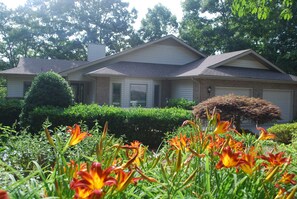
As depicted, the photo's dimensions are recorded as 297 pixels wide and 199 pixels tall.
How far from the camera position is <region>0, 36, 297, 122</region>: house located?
18172 mm

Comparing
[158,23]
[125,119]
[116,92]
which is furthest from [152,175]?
[158,23]

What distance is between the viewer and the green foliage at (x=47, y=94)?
39.3ft

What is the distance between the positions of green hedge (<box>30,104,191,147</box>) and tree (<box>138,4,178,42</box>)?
33.3 meters

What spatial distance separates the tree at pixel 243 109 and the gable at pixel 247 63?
7951 millimetres

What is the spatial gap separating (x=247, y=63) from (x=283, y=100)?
3.27 metres

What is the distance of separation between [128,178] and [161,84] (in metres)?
18.9

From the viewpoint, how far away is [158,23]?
144 feet

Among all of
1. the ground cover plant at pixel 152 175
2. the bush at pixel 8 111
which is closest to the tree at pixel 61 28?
the bush at pixel 8 111

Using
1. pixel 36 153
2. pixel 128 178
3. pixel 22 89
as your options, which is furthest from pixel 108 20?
pixel 128 178

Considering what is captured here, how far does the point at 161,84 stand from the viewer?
66.5 feet

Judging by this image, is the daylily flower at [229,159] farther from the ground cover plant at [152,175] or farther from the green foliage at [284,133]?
the green foliage at [284,133]

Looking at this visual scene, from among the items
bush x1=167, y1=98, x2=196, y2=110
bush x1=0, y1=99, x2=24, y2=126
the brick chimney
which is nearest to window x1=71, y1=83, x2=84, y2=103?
the brick chimney

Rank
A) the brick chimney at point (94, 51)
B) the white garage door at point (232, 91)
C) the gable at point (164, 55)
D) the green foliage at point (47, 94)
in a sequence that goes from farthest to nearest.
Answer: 1. the brick chimney at point (94, 51)
2. the gable at point (164, 55)
3. the white garage door at point (232, 91)
4. the green foliage at point (47, 94)

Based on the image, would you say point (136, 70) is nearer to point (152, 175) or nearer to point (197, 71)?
point (197, 71)
